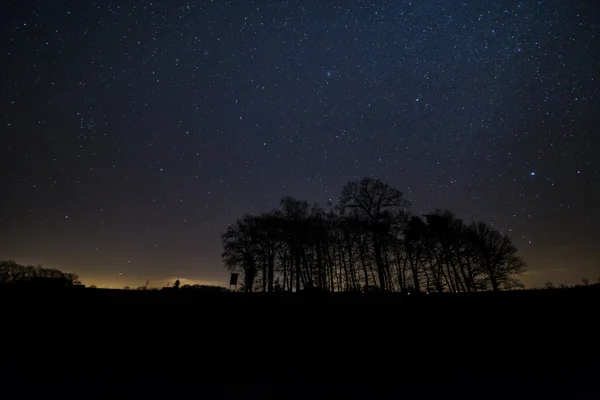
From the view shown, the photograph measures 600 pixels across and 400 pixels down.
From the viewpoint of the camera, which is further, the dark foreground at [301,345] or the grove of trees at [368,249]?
the grove of trees at [368,249]

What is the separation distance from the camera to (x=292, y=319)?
9.77 meters

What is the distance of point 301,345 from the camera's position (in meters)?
8.96

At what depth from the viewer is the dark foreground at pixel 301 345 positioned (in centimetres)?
674

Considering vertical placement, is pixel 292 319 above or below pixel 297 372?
above

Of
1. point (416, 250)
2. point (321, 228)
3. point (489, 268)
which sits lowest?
point (489, 268)

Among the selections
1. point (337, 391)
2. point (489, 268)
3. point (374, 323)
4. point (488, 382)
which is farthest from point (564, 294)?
point (489, 268)

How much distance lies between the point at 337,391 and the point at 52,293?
430 inches

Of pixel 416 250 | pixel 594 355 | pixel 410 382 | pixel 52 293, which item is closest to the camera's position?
pixel 410 382

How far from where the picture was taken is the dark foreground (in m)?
6.74

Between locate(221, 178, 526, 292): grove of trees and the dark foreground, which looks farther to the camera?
locate(221, 178, 526, 292): grove of trees

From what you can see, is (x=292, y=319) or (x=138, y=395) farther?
(x=292, y=319)

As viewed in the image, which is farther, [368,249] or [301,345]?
[368,249]

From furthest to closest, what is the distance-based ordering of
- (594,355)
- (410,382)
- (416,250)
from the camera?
(416,250) < (594,355) < (410,382)

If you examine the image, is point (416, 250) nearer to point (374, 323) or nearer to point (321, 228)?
point (321, 228)
